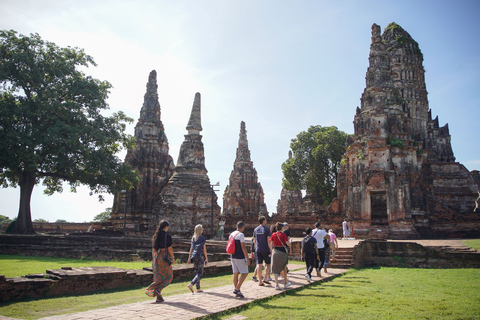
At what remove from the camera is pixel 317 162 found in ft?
129

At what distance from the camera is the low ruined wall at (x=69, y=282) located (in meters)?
6.97

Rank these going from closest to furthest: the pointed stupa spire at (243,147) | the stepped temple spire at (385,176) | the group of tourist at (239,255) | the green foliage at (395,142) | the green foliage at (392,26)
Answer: the group of tourist at (239,255), the stepped temple spire at (385,176), the green foliage at (395,142), the green foliage at (392,26), the pointed stupa spire at (243,147)

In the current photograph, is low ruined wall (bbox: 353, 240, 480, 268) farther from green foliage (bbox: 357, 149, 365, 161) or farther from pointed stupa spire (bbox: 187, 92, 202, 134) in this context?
pointed stupa spire (bbox: 187, 92, 202, 134)

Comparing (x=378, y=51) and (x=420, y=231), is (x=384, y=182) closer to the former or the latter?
(x=420, y=231)

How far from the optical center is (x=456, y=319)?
17.9ft

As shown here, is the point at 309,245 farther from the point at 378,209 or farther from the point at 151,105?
the point at 151,105

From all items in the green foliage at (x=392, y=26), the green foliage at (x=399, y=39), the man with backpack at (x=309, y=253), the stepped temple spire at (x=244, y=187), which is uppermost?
the green foliage at (x=392, y=26)

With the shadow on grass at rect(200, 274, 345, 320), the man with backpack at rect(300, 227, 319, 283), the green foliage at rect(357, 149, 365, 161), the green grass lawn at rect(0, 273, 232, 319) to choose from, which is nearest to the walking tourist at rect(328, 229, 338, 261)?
the man with backpack at rect(300, 227, 319, 283)

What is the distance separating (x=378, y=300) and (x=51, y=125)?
68.2 ft

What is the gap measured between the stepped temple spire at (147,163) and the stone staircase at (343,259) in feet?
58.1

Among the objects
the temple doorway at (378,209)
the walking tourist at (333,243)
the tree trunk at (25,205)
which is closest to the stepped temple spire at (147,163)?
the tree trunk at (25,205)

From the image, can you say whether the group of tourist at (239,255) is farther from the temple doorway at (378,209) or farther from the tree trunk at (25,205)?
the tree trunk at (25,205)

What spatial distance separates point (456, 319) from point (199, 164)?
19861 mm

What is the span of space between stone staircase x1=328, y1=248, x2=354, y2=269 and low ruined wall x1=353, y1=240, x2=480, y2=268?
7.9 inches
